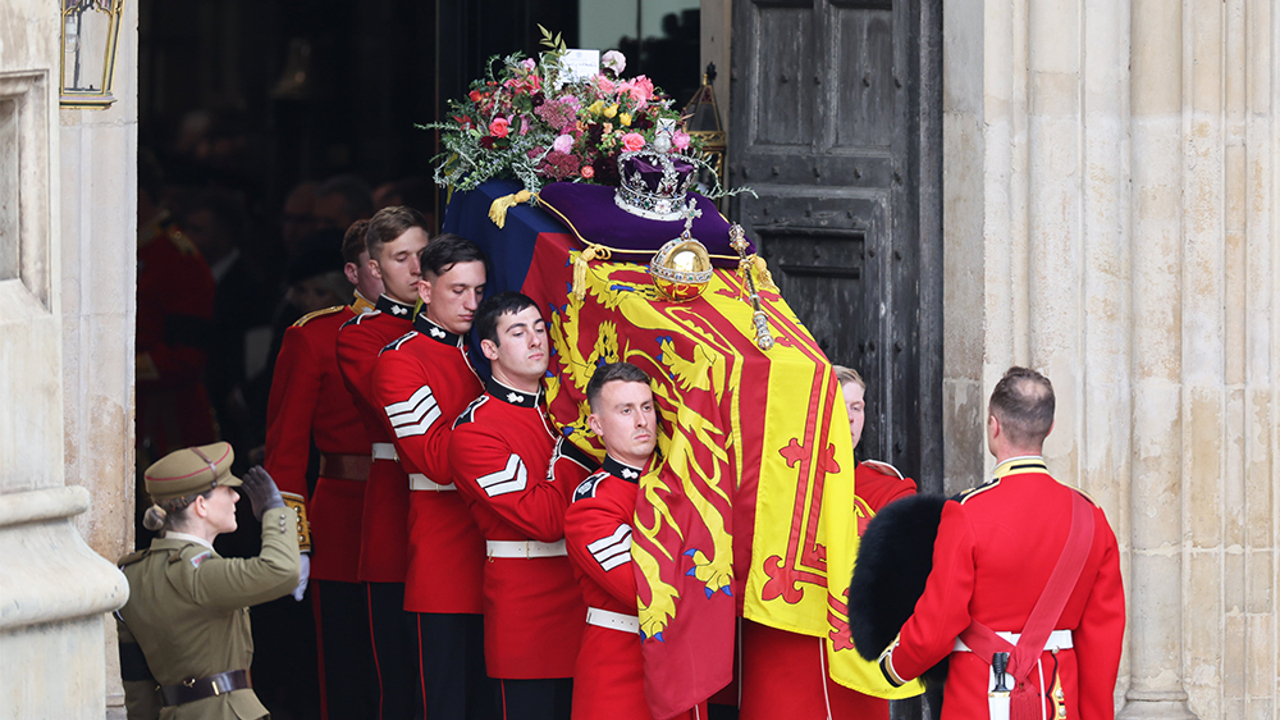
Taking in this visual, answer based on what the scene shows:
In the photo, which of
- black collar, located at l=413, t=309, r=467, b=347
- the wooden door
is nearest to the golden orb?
black collar, located at l=413, t=309, r=467, b=347

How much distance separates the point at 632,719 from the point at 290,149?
4551 mm

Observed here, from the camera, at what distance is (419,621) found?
17.6ft

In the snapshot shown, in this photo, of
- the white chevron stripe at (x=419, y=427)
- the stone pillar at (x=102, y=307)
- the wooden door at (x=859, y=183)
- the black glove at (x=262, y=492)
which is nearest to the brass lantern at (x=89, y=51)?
the stone pillar at (x=102, y=307)

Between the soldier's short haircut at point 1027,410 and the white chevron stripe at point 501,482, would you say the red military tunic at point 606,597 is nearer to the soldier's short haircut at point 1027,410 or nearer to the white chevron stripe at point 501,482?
the white chevron stripe at point 501,482

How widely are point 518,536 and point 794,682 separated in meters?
0.90

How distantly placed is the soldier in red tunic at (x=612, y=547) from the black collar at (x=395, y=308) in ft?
4.50

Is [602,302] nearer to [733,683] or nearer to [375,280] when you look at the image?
[733,683]

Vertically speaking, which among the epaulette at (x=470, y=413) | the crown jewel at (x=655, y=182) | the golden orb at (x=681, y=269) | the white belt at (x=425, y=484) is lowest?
the white belt at (x=425, y=484)

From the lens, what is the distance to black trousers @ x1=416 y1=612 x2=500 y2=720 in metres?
5.35

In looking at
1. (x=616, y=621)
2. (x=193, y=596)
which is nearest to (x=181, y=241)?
(x=193, y=596)

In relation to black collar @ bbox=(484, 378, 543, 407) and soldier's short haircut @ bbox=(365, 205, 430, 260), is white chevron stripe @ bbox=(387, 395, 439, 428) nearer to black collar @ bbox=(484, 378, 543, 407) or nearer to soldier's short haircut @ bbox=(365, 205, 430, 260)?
black collar @ bbox=(484, 378, 543, 407)

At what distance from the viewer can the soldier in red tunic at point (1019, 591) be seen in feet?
13.5

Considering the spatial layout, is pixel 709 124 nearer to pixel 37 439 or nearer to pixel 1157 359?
pixel 1157 359

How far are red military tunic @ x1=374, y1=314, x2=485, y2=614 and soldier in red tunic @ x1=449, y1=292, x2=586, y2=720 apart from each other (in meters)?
0.27
